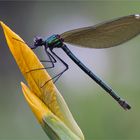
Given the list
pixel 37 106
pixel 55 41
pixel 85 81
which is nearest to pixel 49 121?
pixel 37 106

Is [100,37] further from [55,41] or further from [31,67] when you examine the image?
[31,67]

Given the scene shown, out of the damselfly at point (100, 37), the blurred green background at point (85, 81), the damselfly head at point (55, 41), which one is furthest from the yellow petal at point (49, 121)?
the blurred green background at point (85, 81)

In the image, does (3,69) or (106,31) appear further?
(3,69)

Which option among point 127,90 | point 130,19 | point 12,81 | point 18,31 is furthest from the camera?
point 18,31

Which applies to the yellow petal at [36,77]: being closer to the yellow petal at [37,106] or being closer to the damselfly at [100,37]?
the yellow petal at [37,106]

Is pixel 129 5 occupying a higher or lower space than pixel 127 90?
higher

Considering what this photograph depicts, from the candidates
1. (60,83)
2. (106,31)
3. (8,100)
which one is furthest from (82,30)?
(8,100)

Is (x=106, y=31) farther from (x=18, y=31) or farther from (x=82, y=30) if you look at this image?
(x=18, y=31)
